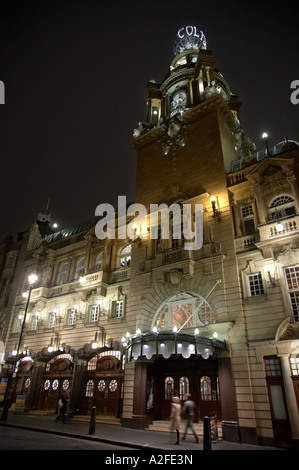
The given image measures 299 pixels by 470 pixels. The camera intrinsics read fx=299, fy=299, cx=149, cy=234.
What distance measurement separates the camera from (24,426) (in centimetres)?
1747

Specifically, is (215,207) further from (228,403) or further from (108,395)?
(108,395)

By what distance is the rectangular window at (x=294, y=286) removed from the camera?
1567 cm

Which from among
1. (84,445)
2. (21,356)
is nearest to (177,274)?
(84,445)

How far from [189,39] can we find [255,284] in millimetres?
33233

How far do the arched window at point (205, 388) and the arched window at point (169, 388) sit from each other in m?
2.17

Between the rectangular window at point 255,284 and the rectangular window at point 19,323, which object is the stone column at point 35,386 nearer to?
the rectangular window at point 19,323

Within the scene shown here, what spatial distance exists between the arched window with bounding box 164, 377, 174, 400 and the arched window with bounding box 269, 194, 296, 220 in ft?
41.8

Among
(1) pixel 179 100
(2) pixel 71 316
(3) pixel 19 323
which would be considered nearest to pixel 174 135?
(1) pixel 179 100

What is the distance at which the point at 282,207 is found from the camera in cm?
1828

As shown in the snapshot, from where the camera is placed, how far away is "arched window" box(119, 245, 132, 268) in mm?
25861

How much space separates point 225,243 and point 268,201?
12.3 ft

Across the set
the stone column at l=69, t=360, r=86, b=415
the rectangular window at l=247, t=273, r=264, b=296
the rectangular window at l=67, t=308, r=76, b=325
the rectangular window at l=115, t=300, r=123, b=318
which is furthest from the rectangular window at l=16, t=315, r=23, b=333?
the rectangular window at l=247, t=273, r=264, b=296

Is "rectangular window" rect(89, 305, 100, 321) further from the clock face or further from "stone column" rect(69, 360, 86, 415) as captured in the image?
the clock face

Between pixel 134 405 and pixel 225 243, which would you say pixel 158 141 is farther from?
pixel 134 405
